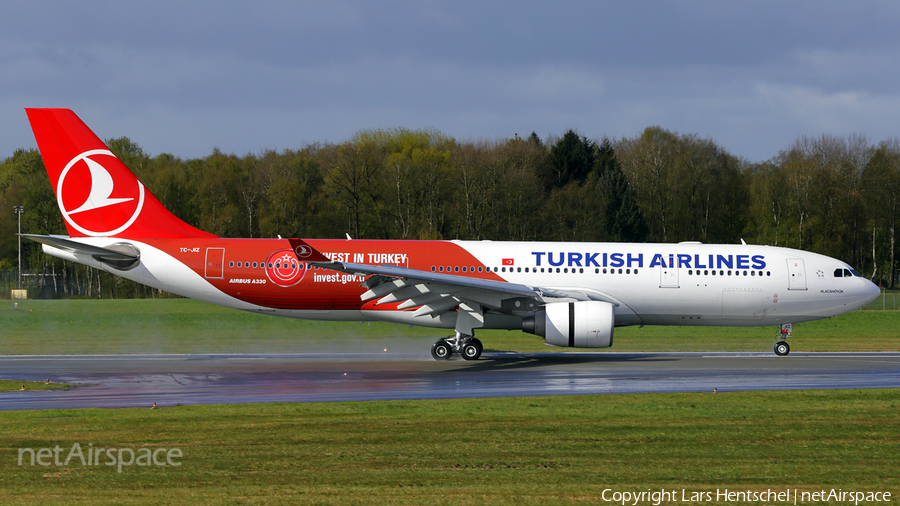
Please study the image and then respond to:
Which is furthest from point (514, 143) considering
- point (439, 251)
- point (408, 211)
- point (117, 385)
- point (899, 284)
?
point (117, 385)

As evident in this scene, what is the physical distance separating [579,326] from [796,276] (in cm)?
745

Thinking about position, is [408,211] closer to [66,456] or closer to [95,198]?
[95,198]

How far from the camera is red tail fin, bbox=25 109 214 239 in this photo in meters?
21.8

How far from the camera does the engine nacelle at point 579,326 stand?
1884cm

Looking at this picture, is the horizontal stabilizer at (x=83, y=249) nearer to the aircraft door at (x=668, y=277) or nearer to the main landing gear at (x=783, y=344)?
the aircraft door at (x=668, y=277)

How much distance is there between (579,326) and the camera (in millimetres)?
18828

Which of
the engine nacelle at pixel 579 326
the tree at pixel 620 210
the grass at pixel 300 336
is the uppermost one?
the tree at pixel 620 210

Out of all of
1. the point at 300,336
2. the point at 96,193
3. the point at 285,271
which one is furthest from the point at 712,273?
the point at 96,193

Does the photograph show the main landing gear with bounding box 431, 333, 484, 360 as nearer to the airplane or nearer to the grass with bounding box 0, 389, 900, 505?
the airplane

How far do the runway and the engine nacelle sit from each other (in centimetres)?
69

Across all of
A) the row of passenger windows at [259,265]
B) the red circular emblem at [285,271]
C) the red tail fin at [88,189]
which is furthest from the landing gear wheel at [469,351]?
the red tail fin at [88,189]

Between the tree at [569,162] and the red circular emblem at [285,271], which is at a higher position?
the tree at [569,162]

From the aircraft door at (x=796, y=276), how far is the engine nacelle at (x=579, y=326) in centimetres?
639

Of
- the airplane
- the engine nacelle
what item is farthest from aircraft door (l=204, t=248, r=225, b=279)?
the engine nacelle
